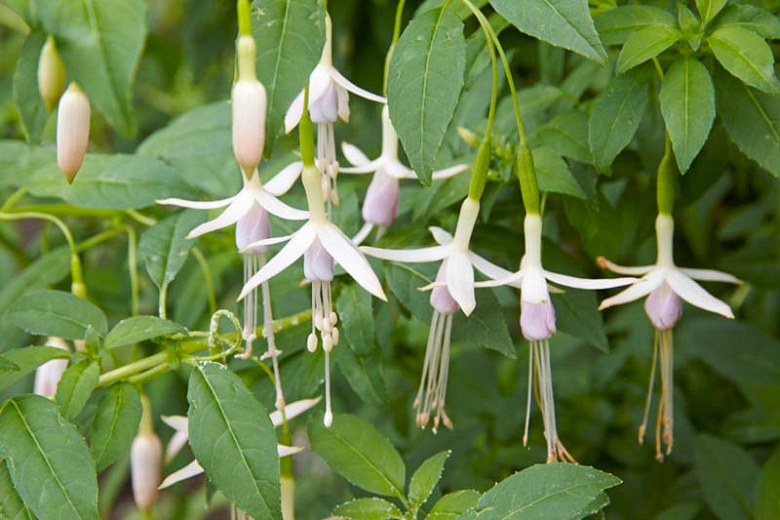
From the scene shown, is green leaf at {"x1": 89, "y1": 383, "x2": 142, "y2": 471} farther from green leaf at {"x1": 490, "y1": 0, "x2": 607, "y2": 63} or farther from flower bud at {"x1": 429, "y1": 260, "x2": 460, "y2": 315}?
green leaf at {"x1": 490, "y1": 0, "x2": 607, "y2": 63}

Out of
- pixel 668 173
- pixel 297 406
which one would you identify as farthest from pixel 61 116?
pixel 668 173

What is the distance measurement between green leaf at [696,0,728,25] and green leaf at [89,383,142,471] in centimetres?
58

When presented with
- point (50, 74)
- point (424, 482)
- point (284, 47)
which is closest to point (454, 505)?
point (424, 482)

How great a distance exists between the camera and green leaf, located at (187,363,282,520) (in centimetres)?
75

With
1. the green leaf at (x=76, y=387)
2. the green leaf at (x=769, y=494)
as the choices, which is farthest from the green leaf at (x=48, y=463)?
the green leaf at (x=769, y=494)

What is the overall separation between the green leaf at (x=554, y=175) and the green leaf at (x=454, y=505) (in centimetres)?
29

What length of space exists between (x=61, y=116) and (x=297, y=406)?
33 centimetres

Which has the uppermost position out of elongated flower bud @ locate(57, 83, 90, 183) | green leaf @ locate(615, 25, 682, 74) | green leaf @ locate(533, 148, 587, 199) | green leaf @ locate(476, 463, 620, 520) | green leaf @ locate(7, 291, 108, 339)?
green leaf @ locate(615, 25, 682, 74)

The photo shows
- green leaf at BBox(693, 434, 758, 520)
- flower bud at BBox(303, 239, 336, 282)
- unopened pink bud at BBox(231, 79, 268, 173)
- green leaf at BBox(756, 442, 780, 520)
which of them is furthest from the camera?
green leaf at BBox(693, 434, 758, 520)

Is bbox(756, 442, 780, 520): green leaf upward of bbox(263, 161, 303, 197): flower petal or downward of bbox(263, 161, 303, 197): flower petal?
downward

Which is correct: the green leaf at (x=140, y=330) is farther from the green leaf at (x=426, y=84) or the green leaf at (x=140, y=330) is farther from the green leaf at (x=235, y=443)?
the green leaf at (x=426, y=84)

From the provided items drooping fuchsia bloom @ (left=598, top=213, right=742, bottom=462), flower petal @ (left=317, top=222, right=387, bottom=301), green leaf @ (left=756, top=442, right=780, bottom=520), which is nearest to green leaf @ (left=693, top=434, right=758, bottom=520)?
green leaf @ (left=756, top=442, right=780, bottom=520)

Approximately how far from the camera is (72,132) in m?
0.83

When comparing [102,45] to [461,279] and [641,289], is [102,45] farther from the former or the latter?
[641,289]
